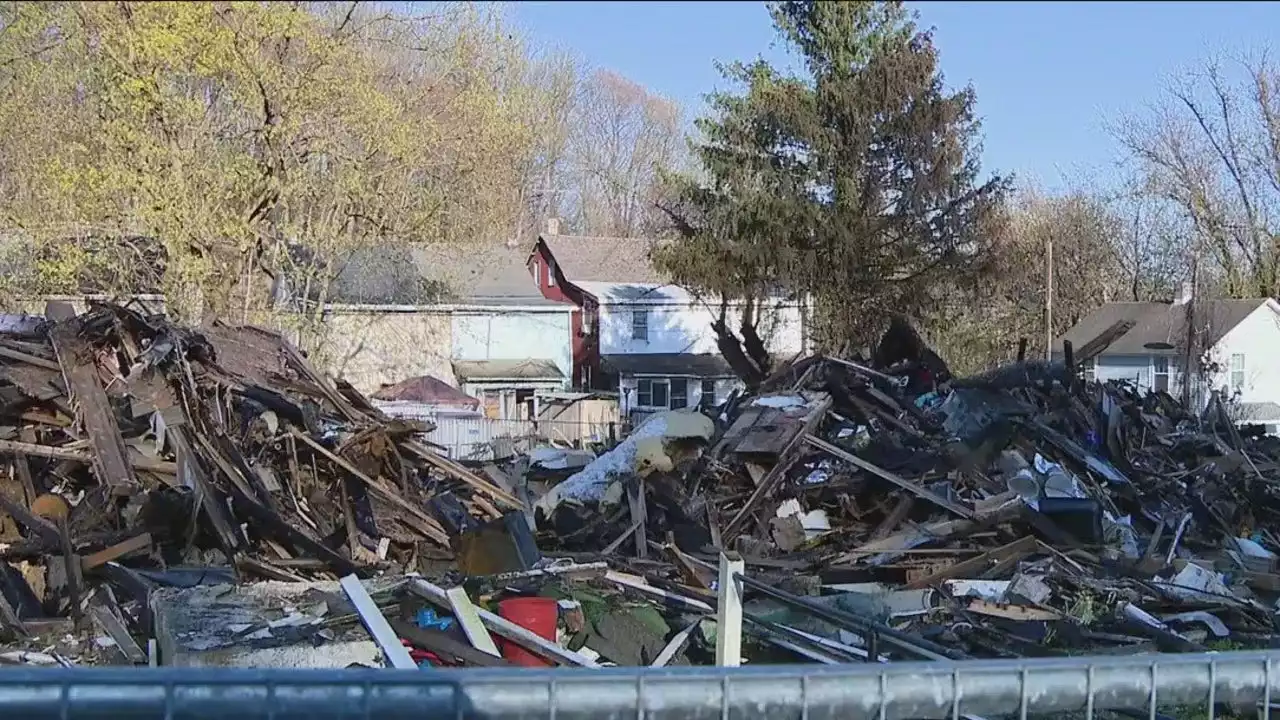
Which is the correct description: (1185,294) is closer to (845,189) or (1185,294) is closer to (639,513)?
(845,189)

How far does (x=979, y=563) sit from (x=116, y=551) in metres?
7.12

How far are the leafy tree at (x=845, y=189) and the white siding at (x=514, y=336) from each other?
24.2 feet

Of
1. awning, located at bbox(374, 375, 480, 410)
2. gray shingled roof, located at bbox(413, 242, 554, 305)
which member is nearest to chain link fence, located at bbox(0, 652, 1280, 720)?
gray shingled roof, located at bbox(413, 242, 554, 305)

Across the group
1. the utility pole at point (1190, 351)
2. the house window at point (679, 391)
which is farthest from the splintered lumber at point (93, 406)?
the house window at point (679, 391)

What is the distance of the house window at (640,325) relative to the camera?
38.4 meters

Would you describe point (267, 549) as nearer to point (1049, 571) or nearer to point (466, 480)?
point (466, 480)

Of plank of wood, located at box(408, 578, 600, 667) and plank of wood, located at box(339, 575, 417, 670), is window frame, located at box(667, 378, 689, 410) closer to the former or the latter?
plank of wood, located at box(408, 578, 600, 667)

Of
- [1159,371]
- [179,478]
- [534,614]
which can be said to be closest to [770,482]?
[534,614]

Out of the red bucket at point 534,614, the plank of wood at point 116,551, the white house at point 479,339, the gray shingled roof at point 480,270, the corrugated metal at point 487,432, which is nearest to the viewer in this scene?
the red bucket at point 534,614

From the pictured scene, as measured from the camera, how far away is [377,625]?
21.2 feet

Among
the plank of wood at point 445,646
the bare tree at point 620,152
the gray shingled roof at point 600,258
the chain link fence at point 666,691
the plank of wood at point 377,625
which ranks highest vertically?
the bare tree at point 620,152

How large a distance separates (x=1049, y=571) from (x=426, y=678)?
944 cm

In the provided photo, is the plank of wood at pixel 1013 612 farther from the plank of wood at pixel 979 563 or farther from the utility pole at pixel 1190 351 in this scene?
the utility pole at pixel 1190 351

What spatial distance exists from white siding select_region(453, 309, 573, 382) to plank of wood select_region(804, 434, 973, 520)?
22.5 metres
